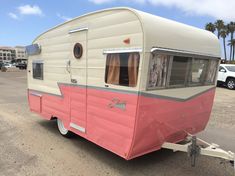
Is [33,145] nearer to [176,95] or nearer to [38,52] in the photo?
[38,52]

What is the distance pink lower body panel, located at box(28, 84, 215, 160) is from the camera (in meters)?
3.68

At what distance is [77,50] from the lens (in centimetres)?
477

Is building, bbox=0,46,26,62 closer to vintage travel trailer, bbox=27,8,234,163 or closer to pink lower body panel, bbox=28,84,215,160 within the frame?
vintage travel trailer, bbox=27,8,234,163

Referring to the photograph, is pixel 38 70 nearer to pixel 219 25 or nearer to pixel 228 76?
pixel 228 76

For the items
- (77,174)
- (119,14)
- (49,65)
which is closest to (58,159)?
(77,174)

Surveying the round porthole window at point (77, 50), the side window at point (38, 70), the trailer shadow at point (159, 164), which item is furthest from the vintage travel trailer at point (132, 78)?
the side window at point (38, 70)

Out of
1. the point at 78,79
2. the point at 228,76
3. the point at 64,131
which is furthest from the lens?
the point at 228,76

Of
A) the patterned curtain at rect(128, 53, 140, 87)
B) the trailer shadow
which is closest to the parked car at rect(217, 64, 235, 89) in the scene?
the trailer shadow

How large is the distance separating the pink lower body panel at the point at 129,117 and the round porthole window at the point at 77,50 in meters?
0.59

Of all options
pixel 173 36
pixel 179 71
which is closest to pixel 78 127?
pixel 179 71

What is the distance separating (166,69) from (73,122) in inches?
86.5

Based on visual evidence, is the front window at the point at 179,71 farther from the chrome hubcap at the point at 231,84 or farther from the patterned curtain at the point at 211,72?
the chrome hubcap at the point at 231,84

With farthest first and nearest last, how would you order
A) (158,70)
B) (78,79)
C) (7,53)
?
(7,53)
(78,79)
(158,70)

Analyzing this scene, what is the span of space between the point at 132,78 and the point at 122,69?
0.27 meters
